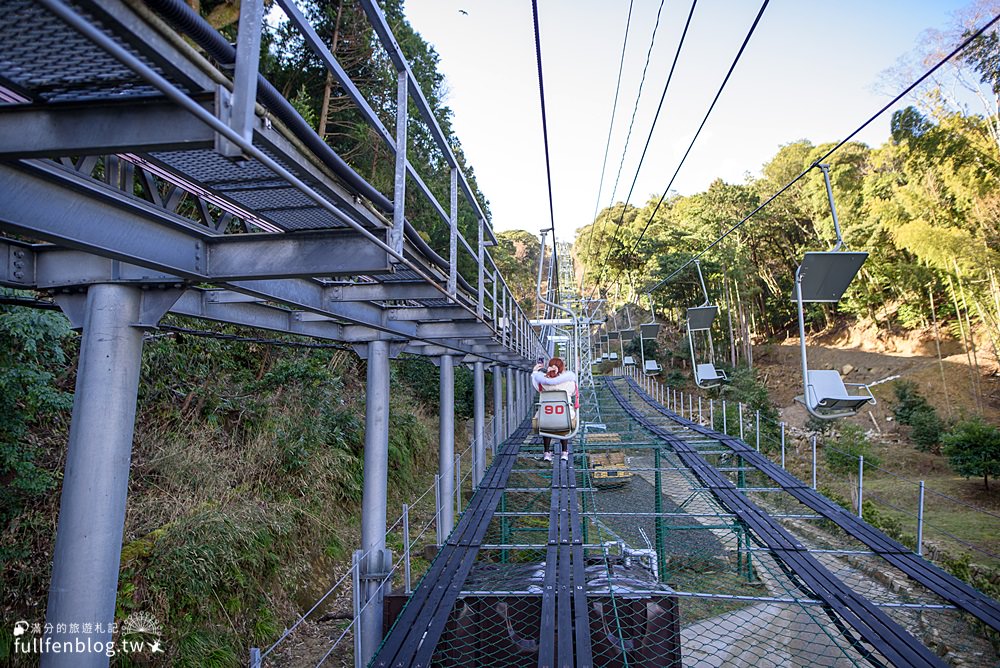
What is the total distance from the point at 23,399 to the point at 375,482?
277cm

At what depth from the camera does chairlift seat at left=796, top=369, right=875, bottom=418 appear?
251 inches

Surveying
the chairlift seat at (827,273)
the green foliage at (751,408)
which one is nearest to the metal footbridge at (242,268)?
the chairlift seat at (827,273)

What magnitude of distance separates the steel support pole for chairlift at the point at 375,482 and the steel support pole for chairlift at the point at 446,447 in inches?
76.7

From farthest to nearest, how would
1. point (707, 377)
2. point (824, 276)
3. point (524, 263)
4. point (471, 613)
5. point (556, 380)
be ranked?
1. point (524, 263)
2. point (707, 377)
3. point (556, 380)
4. point (824, 276)
5. point (471, 613)

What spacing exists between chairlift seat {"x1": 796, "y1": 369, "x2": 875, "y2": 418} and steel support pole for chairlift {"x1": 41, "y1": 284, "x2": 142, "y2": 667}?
19.6ft

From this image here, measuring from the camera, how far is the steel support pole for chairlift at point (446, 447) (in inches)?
282

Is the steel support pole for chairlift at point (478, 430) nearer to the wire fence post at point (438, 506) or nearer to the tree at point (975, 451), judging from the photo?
the wire fence post at point (438, 506)

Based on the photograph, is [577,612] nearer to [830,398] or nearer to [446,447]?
[446,447]

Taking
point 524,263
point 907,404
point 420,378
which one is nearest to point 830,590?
point 420,378

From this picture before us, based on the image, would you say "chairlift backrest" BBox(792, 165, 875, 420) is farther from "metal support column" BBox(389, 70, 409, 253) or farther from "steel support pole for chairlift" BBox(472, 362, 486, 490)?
"steel support pole for chairlift" BBox(472, 362, 486, 490)

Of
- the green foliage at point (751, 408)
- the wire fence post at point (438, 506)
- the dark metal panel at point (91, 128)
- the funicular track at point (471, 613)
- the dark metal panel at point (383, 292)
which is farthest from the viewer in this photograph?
the green foliage at point (751, 408)

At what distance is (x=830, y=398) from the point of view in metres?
6.53

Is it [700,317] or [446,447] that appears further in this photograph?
[700,317]

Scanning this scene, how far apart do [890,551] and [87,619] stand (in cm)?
553
